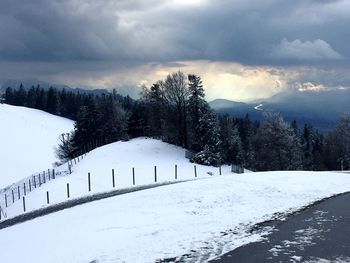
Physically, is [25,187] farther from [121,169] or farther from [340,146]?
[340,146]

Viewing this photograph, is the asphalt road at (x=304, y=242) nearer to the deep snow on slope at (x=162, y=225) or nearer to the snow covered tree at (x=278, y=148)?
the deep snow on slope at (x=162, y=225)

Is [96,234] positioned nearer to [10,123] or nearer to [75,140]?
[75,140]

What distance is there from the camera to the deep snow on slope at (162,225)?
485 inches

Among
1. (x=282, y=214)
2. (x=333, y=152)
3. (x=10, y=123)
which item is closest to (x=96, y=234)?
(x=282, y=214)

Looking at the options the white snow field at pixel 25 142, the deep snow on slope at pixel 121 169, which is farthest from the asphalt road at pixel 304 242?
the white snow field at pixel 25 142

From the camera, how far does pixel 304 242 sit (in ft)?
41.4

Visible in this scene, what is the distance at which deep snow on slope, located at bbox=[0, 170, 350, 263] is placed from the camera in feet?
40.4

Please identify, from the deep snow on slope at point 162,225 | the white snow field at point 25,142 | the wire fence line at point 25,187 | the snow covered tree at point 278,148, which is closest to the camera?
the deep snow on slope at point 162,225

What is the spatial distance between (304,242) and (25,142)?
10590 centimetres

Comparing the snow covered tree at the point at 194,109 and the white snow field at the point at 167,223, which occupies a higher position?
the snow covered tree at the point at 194,109

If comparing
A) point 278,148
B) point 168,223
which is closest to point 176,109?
point 278,148

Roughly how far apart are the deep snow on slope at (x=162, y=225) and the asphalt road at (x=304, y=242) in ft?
1.98

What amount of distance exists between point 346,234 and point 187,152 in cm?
6088

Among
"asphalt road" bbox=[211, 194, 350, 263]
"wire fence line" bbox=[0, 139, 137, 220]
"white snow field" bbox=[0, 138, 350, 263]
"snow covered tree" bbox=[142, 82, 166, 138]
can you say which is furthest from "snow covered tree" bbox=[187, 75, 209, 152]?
"asphalt road" bbox=[211, 194, 350, 263]
